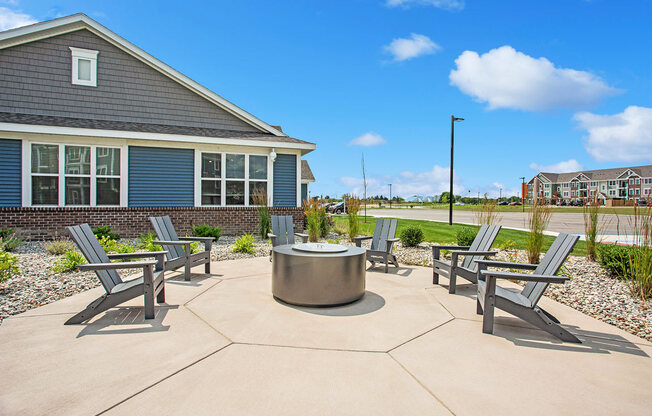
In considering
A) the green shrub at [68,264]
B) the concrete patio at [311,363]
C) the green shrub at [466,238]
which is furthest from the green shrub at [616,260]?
the green shrub at [68,264]

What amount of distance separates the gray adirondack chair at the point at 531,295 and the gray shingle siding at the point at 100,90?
11240 mm

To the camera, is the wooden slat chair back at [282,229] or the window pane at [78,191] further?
the window pane at [78,191]

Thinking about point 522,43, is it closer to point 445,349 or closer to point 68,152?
point 445,349

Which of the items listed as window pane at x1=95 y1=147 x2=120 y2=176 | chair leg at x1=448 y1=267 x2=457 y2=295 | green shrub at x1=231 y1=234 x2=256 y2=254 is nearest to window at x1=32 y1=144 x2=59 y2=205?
window pane at x1=95 y1=147 x2=120 y2=176

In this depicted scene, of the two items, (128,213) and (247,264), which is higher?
(128,213)

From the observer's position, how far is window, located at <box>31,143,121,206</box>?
9.94m

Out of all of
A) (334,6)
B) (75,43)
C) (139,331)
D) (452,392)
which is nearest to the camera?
(452,392)

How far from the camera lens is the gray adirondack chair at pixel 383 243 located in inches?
240

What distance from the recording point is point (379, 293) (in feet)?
15.4

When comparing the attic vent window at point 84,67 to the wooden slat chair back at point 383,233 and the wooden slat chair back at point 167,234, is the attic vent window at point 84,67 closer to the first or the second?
the wooden slat chair back at point 167,234

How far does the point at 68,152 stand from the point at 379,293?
10.3 meters

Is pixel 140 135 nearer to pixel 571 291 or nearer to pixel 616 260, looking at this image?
pixel 571 291

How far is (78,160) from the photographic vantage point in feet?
33.7

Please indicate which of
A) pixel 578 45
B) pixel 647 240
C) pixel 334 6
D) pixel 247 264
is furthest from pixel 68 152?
pixel 578 45
